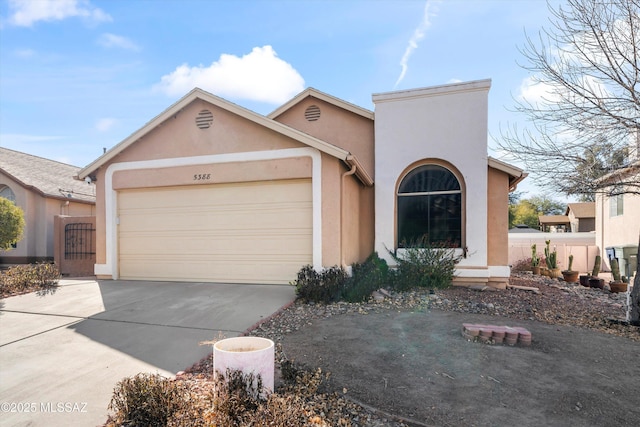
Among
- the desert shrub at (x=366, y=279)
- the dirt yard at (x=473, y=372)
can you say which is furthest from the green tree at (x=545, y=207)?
the dirt yard at (x=473, y=372)

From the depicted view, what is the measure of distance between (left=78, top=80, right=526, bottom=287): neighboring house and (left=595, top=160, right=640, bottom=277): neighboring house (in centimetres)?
676

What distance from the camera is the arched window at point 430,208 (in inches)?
400

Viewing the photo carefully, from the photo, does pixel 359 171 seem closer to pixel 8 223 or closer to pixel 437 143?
pixel 437 143

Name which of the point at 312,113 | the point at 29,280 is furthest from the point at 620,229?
the point at 29,280

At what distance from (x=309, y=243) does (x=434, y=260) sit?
10.9 feet

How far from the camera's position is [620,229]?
16.6 meters

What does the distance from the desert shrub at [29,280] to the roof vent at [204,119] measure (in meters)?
5.89

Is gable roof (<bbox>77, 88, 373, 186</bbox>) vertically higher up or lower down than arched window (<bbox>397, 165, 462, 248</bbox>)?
higher up

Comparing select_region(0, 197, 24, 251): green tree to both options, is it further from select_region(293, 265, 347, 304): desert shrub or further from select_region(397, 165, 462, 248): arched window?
select_region(397, 165, 462, 248): arched window

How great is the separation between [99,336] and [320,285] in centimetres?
416

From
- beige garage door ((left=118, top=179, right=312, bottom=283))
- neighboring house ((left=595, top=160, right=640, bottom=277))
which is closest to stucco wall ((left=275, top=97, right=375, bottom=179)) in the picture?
beige garage door ((left=118, top=179, right=312, bottom=283))

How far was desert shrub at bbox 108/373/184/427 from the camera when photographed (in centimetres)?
306

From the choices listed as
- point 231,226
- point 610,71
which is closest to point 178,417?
point 231,226

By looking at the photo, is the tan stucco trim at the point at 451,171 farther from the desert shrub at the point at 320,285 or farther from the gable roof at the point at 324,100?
the desert shrub at the point at 320,285
